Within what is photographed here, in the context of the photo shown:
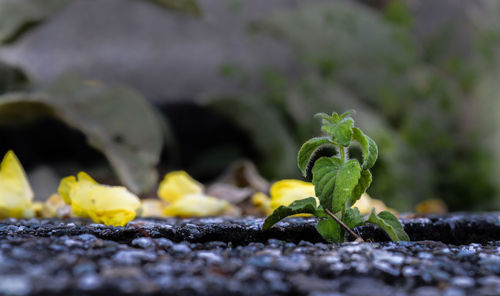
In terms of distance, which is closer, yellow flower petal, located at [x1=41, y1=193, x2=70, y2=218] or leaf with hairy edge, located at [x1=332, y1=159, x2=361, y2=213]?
leaf with hairy edge, located at [x1=332, y1=159, x2=361, y2=213]

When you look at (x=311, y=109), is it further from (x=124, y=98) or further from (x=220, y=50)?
(x=124, y=98)

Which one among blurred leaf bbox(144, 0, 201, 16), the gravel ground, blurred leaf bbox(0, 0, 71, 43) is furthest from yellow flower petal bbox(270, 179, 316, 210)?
blurred leaf bbox(0, 0, 71, 43)

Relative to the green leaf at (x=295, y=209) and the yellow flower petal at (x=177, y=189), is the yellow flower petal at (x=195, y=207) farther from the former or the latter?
the green leaf at (x=295, y=209)

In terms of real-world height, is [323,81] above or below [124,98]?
above

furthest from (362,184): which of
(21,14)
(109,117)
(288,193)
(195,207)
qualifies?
(21,14)

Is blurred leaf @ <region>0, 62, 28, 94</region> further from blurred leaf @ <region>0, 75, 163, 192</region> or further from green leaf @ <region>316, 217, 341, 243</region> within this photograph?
green leaf @ <region>316, 217, 341, 243</region>

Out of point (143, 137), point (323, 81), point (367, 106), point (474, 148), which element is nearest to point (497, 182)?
point (474, 148)
